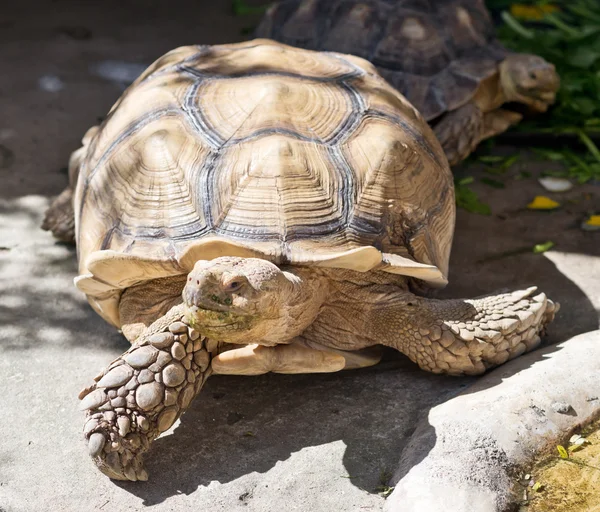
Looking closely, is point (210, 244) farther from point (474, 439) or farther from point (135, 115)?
point (474, 439)

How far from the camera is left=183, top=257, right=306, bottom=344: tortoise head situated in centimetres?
242

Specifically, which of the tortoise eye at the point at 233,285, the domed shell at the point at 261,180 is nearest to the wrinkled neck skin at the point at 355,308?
the domed shell at the point at 261,180

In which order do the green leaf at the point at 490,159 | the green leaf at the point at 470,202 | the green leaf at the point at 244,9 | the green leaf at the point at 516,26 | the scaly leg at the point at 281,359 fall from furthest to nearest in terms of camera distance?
the green leaf at the point at 244,9 → the green leaf at the point at 516,26 → the green leaf at the point at 490,159 → the green leaf at the point at 470,202 → the scaly leg at the point at 281,359

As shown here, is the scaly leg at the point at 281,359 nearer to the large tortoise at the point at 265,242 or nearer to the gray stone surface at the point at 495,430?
the large tortoise at the point at 265,242

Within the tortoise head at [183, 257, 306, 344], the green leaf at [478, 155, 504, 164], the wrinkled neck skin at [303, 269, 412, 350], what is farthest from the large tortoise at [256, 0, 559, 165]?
the tortoise head at [183, 257, 306, 344]

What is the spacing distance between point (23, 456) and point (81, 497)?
0.30 metres

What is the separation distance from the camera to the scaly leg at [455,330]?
297 cm

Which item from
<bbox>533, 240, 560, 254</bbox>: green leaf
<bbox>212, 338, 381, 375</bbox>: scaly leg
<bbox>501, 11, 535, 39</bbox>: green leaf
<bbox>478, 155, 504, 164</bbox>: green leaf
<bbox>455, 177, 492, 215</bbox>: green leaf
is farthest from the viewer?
<bbox>501, 11, 535, 39</bbox>: green leaf

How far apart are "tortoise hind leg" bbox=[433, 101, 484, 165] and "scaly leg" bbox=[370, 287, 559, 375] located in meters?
1.69

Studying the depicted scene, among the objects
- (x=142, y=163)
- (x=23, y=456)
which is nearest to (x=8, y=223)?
(x=142, y=163)

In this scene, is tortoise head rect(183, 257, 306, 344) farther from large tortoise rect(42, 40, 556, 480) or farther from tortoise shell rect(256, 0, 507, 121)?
tortoise shell rect(256, 0, 507, 121)

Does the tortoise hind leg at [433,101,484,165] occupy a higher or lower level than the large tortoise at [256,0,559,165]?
lower

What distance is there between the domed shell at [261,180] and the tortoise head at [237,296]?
16 cm

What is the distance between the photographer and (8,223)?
13.5ft
